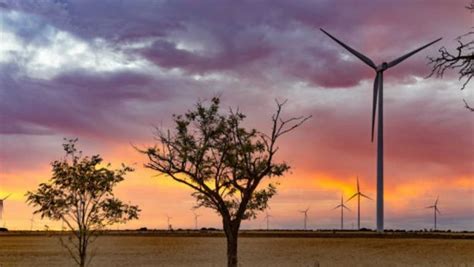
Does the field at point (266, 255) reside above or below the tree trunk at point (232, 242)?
below

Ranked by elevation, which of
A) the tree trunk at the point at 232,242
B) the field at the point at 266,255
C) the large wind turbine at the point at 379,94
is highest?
the large wind turbine at the point at 379,94

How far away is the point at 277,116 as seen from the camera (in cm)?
3478

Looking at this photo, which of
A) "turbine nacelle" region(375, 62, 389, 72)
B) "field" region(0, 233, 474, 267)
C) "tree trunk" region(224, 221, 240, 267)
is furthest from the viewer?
"turbine nacelle" region(375, 62, 389, 72)

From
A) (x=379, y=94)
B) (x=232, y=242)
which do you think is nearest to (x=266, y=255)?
(x=379, y=94)

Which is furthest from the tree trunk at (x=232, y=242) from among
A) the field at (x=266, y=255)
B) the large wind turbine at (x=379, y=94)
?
the large wind turbine at (x=379, y=94)

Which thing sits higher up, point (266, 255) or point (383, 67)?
point (383, 67)

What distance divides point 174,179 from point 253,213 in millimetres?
5686

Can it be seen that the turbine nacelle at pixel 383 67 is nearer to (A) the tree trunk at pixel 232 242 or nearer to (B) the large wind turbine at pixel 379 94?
(B) the large wind turbine at pixel 379 94

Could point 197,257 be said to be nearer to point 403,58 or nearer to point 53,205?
point 403,58

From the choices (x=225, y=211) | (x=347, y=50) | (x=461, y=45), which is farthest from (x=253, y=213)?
(x=347, y=50)

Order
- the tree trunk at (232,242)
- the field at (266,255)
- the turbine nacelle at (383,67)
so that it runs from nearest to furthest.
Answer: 1. the tree trunk at (232,242)
2. the field at (266,255)
3. the turbine nacelle at (383,67)

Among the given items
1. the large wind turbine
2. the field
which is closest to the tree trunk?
the field

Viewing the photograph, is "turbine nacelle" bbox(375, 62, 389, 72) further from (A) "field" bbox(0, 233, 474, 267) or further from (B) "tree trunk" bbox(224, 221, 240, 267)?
(B) "tree trunk" bbox(224, 221, 240, 267)

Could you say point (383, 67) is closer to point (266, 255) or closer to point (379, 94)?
point (379, 94)
